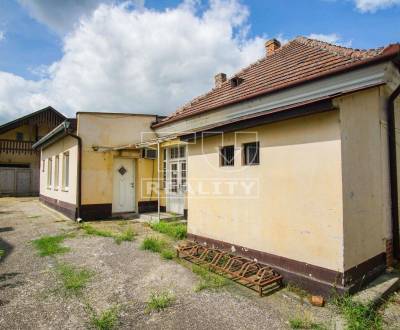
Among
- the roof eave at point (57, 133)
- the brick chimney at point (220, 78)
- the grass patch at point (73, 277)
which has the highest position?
the brick chimney at point (220, 78)

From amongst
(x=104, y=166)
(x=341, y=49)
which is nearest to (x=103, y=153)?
(x=104, y=166)

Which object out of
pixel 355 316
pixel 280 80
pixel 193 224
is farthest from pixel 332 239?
pixel 280 80

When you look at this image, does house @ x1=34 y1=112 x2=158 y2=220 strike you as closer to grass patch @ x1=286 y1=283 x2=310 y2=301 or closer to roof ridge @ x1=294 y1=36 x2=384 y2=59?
roof ridge @ x1=294 y1=36 x2=384 y2=59

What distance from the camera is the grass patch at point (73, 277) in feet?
14.8

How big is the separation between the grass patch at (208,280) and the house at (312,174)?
0.80 meters

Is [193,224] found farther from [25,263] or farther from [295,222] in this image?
[25,263]

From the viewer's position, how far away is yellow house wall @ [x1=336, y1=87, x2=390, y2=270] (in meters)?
4.27

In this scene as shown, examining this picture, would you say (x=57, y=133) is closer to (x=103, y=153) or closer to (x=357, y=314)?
(x=103, y=153)

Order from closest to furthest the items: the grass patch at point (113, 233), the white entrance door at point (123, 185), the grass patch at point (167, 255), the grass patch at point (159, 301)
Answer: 1. the grass patch at point (159, 301)
2. the grass patch at point (167, 255)
3. the grass patch at point (113, 233)
4. the white entrance door at point (123, 185)

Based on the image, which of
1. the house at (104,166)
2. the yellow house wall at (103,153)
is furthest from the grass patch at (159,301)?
the yellow house wall at (103,153)

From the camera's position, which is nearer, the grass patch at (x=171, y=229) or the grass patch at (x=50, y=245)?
the grass patch at (x=50, y=245)

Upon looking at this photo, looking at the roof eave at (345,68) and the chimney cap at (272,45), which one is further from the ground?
the chimney cap at (272,45)

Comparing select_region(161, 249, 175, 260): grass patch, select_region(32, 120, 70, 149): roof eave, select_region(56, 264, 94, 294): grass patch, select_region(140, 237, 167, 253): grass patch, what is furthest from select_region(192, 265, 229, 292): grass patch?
select_region(32, 120, 70, 149): roof eave

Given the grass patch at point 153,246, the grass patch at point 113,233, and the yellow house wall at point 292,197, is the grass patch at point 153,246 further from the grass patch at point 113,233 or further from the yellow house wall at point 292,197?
the yellow house wall at point 292,197
